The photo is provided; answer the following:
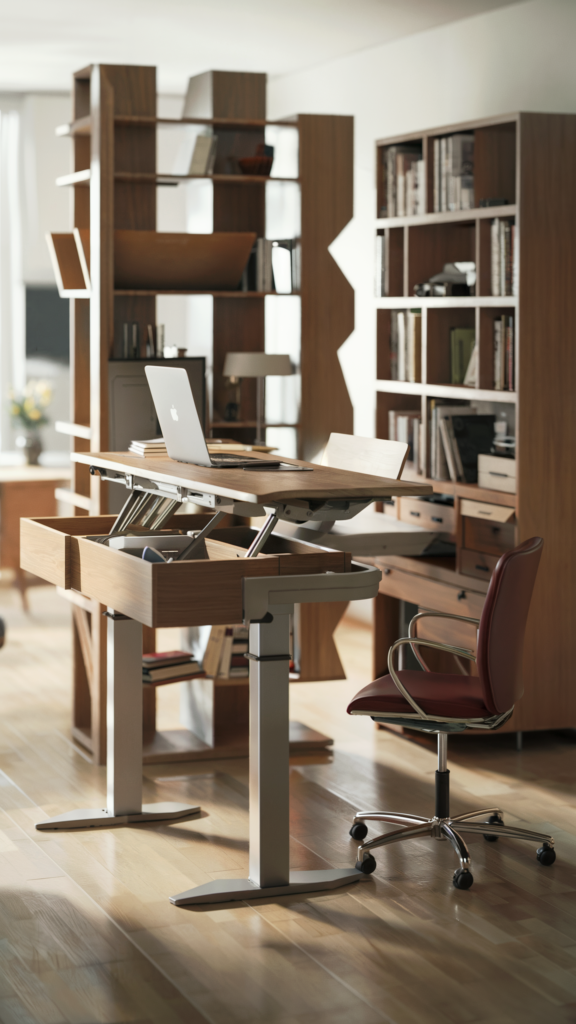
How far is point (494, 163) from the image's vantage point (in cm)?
486

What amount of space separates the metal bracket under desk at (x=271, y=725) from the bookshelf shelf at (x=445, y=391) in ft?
5.00

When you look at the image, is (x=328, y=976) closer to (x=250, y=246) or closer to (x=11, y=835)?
(x=11, y=835)

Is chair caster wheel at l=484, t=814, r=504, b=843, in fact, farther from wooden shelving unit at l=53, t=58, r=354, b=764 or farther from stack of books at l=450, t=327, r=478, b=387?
stack of books at l=450, t=327, r=478, b=387

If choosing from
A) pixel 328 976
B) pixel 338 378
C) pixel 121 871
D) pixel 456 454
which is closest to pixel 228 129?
pixel 338 378

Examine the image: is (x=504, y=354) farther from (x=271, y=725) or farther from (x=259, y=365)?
(x=271, y=725)

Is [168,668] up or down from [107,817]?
up

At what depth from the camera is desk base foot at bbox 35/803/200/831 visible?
3.98m

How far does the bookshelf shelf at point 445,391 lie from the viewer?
469 centimetres

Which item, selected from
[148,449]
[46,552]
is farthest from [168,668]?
[148,449]

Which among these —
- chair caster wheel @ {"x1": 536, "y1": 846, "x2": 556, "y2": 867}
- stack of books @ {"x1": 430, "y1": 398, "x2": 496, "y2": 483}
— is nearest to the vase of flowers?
stack of books @ {"x1": 430, "y1": 398, "x2": 496, "y2": 483}

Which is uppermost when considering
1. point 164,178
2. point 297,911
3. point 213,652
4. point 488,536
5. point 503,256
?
point 164,178

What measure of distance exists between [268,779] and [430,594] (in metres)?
1.80

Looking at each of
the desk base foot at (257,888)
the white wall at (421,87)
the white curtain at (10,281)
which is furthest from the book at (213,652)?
the white curtain at (10,281)

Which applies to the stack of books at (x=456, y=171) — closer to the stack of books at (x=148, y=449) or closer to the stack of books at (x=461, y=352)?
the stack of books at (x=461, y=352)
